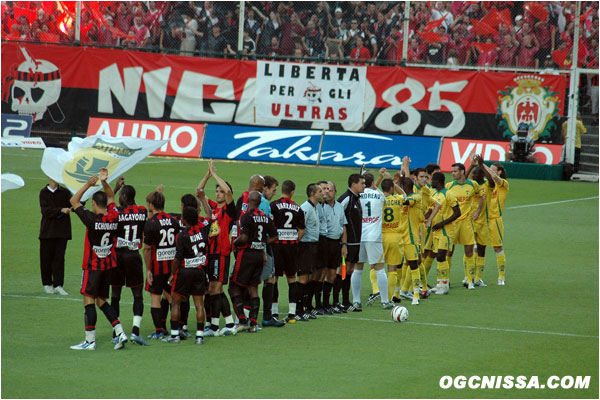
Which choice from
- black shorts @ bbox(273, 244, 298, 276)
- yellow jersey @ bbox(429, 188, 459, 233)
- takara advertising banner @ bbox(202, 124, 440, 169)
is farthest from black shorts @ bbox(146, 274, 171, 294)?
takara advertising banner @ bbox(202, 124, 440, 169)

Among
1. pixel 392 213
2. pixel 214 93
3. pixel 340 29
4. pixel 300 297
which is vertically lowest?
pixel 300 297

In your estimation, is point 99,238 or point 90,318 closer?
point 90,318

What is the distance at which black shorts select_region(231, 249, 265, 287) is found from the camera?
40.2 feet

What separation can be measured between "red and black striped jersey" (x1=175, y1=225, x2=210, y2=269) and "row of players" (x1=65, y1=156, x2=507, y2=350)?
0.01 metres

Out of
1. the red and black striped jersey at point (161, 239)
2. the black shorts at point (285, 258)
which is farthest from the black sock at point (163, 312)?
the black shorts at point (285, 258)

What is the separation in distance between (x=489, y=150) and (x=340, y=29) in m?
7.12

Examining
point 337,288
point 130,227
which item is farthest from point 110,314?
point 337,288

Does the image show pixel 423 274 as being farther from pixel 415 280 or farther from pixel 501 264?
pixel 501 264

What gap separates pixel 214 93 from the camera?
34.2 metres

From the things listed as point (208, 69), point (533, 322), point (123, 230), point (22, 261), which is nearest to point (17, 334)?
point (123, 230)

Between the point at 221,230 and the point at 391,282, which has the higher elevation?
the point at 221,230

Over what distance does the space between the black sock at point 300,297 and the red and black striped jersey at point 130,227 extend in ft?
7.83

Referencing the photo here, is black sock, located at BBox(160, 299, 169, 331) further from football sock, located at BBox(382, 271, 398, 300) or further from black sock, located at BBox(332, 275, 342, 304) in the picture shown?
football sock, located at BBox(382, 271, 398, 300)

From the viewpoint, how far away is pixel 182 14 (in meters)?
35.1
